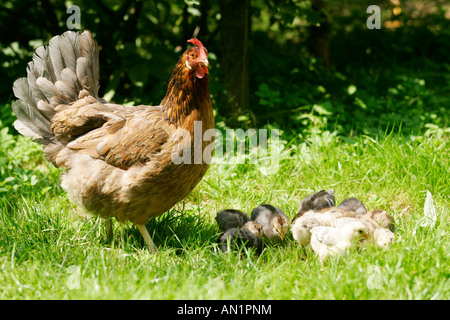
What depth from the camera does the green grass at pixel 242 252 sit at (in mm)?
2807

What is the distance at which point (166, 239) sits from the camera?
11.7ft

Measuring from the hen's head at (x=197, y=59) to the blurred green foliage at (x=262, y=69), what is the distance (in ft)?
5.22

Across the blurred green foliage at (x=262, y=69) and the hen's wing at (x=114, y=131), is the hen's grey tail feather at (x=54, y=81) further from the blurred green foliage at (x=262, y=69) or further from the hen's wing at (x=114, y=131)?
the blurred green foliage at (x=262, y=69)

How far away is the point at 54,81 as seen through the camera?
12.8ft

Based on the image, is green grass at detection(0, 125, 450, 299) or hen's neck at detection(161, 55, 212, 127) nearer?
green grass at detection(0, 125, 450, 299)

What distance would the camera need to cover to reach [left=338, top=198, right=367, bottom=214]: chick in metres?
3.80

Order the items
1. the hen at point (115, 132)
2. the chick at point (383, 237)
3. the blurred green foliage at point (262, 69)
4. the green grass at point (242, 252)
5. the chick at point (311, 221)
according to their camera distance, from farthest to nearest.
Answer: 1. the blurred green foliage at point (262, 69)
2. the chick at point (311, 221)
3. the hen at point (115, 132)
4. the chick at point (383, 237)
5. the green grass at point (242, 252)

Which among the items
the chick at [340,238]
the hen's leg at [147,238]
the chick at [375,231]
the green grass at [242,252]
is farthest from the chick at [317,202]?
the hen's leg at [147,238]

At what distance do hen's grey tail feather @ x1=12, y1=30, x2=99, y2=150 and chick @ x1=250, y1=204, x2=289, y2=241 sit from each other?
157 centimetres

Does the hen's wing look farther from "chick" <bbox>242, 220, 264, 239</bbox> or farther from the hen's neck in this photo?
"chick" <bbox>242, 220, 264, 239</bbox>

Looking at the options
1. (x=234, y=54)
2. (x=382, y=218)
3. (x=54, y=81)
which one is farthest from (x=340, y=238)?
(x=234, y=54)

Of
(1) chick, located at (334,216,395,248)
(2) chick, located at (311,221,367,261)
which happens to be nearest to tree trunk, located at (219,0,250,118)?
(1) chick, located at (334,216,395,248)

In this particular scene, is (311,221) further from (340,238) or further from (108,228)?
(108,228)

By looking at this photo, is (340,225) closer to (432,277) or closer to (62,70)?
(432,277)
